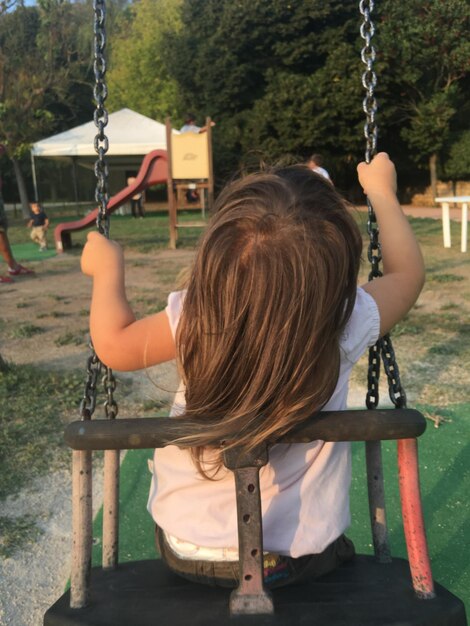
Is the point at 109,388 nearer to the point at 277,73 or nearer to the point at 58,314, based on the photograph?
the point at 58,314

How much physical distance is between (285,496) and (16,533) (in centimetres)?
139

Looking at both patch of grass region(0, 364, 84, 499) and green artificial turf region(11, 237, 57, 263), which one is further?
green artificial turf region(11, 237, 57, 263)

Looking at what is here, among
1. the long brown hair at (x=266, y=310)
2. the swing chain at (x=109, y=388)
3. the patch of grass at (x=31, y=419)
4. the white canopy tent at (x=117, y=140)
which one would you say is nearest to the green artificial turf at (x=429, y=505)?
the patch of grass at (x=31, y=419)

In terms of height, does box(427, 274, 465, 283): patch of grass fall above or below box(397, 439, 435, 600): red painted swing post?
below

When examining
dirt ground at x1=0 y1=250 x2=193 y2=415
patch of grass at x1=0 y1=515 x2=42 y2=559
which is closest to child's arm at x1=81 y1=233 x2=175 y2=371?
patch of grass at x1=0 y1=515 x2=42 y2=559

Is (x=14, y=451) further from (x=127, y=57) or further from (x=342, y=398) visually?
(x=127, y=57)

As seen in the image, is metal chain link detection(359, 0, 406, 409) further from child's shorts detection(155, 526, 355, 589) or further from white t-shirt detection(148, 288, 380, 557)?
child's shorts detection(155, 526, 355, 589)

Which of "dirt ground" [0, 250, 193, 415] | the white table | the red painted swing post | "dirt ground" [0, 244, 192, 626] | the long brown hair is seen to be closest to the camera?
the long brown hair

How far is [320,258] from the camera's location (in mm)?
994

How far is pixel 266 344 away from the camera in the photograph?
100 cm

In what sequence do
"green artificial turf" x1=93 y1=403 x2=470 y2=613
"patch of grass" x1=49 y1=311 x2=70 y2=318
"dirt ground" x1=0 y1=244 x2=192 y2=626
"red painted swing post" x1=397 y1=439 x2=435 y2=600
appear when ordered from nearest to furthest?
"red painted swing post" x1=397 y1=439 x2=435 y2=600 → "dirt ground" x1=0 y1=244 x2=192 y2=626 → "green artificial turf" x1=93 y1=403 x2=470 y2=613 → "patch of grass" x1=49 y1=311 x2=70 y2=318

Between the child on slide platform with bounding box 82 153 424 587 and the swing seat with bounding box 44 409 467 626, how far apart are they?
45 mm

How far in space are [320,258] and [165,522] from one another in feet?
1.95

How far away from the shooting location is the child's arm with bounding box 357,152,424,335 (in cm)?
123
